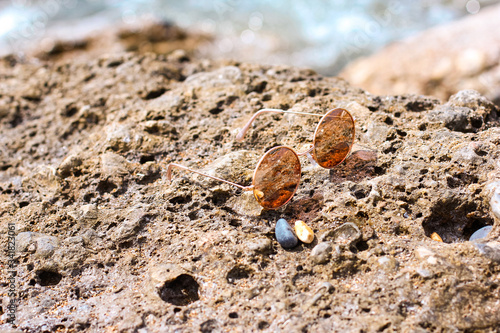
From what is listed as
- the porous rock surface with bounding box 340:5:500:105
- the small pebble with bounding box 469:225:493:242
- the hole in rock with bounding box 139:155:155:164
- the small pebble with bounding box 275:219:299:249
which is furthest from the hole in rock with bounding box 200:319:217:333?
the porous rock surface with bounding box 340:5:500:105

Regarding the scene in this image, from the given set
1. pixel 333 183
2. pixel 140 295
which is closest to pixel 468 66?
pixel 333 183

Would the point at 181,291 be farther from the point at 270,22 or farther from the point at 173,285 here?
the point at 270,22

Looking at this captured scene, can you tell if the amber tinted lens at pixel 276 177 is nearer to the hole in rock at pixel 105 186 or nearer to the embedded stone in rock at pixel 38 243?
the hole in rock at pixel 105 186

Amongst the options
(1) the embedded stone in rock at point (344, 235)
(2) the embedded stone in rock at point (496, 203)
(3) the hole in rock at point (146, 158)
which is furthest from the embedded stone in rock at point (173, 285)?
(2) the embedded stone in rock at point (496, 203)

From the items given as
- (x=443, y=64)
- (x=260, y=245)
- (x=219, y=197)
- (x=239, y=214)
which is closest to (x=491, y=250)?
(x=260, y=245)

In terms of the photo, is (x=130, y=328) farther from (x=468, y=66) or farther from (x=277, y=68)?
(x=468, y=66)

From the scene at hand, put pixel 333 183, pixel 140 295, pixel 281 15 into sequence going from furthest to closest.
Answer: pixel 281 15, pixel 333 183, pixel 140 295
